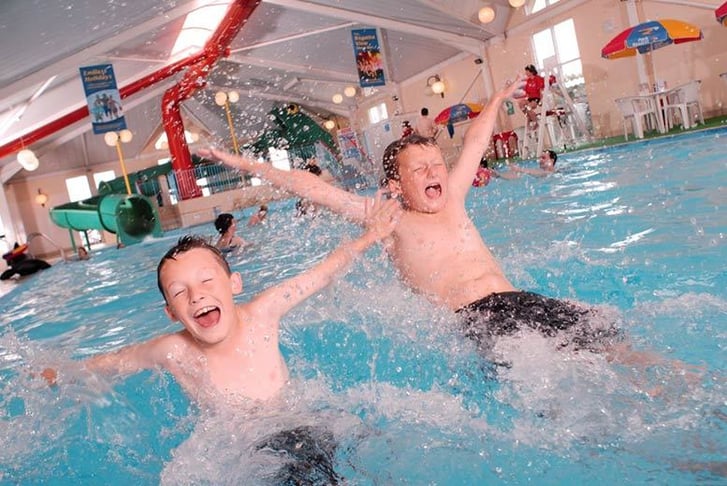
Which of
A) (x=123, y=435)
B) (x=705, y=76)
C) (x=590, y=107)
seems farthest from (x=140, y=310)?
(x=590, y=107)

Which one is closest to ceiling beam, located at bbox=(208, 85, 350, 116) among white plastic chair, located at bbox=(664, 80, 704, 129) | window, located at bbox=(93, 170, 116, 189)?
window, located at bbox=(93, 170, 116, 189)

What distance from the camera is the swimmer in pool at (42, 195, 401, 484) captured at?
2232mm

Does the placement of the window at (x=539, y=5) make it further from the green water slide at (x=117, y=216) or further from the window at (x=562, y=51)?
the green water slide at (x=117, y=216)

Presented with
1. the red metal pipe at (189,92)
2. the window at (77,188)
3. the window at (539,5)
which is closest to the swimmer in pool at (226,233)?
the red metal pipe at (189,92)

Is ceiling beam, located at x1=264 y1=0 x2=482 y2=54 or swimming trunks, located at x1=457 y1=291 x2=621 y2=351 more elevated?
ceiling beam, located at x1=264 y1=0 x2=482 y2=54

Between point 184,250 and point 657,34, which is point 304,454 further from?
point 657,34

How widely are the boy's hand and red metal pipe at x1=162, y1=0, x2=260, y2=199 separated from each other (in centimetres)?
1496

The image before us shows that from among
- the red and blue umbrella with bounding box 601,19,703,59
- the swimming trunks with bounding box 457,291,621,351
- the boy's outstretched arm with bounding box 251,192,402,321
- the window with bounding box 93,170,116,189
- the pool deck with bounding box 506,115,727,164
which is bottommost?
the swimming trunks with bounding box 457,291,621,351

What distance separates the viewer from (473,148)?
328cm

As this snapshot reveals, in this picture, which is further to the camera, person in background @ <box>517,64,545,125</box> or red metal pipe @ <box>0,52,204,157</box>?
red metal pipe @ <box>0,52,204,157</box>

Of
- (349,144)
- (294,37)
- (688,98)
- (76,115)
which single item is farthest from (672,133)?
(76,115)

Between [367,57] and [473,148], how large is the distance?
1442 cm

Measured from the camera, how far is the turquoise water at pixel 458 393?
1.93 m

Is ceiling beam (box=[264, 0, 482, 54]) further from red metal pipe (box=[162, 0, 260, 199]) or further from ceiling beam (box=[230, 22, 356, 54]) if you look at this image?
ceiling beam (box=[230, 22, 356, 54])
